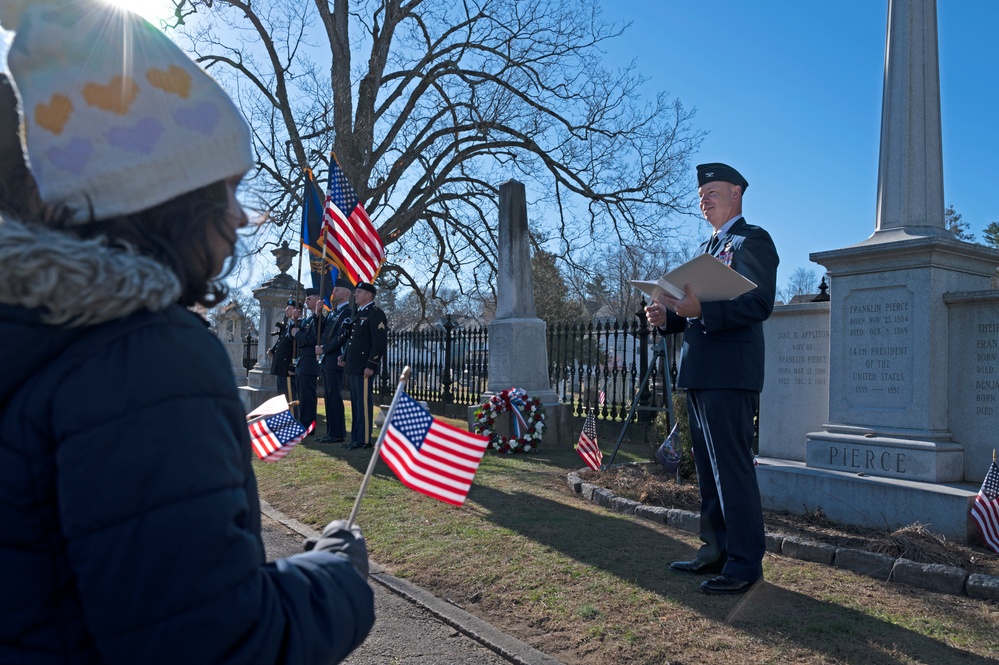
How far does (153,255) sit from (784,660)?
122 inches

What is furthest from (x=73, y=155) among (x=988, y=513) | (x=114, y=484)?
(x=988, y=513)

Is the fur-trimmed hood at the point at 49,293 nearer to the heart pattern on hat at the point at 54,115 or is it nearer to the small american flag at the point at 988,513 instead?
the heart pattern on hat at the point at 54,115

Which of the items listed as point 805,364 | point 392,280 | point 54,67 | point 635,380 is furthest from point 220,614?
point 392,280

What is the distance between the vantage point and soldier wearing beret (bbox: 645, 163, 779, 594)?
13.2 ft

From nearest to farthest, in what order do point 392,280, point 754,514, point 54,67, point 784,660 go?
1. point 54,67
2. point 784,660
3. point 754,514
4. point 392,280

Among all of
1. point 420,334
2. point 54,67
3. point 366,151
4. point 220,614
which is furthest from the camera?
point 366,151

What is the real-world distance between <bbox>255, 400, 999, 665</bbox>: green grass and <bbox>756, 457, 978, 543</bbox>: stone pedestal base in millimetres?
1114

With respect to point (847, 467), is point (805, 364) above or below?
above

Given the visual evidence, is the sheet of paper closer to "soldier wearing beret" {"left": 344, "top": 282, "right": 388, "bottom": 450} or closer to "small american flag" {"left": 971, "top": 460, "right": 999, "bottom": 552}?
"small american flag" {"left": 971, "top": 460, "right": 999, "bottom": 552}

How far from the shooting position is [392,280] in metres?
24.8

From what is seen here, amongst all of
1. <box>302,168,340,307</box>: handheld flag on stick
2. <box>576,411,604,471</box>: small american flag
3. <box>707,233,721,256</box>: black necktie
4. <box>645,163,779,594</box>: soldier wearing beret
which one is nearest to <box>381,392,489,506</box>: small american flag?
<box>645,163,779,594</box>: soldier wearing beret

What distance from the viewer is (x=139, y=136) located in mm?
1096

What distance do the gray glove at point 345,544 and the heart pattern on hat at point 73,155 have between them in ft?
2.32

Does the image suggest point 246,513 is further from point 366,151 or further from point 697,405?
point 366,151
